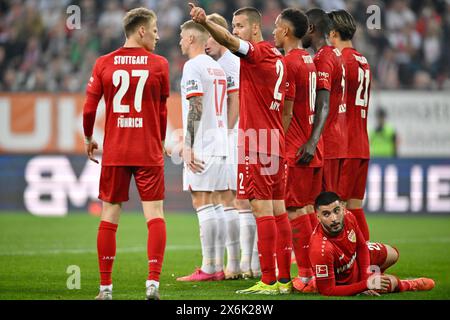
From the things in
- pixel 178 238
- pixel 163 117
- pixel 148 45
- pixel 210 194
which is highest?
pixel 148 45

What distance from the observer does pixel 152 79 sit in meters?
7.77

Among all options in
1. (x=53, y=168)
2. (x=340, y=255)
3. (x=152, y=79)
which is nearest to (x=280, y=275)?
(x=340, y=255)

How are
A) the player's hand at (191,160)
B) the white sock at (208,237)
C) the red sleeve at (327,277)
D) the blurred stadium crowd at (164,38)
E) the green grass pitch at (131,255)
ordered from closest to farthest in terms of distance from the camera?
the red sleeve at (327,277)
the green grass pitch at (131,255)
the player's hand at (191,160)
the white sock at (208,237)
the blurred stadium crowd at (164,38)

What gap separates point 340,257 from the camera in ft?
26.6

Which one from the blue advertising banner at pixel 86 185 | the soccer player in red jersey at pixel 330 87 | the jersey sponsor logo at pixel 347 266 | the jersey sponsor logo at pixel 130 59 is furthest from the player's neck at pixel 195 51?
the blue advertising banner at pixel 86 185

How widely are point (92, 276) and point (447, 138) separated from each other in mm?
10500

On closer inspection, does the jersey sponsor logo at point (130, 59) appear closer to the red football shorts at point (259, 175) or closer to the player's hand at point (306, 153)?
the red football shorts at point (259, 175)

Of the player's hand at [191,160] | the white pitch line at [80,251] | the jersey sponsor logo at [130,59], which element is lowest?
the white pitch line at [80,251]

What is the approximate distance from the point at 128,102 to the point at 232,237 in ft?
9.09

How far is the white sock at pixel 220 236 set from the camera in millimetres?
9859

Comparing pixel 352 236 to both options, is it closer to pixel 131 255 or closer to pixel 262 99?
pixel 262 99

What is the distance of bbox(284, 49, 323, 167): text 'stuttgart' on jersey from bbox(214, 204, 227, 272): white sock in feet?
4.96

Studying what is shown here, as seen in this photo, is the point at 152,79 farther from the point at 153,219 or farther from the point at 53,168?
the point at 53,168

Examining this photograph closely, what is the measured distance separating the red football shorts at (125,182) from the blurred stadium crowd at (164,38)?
442 inches
